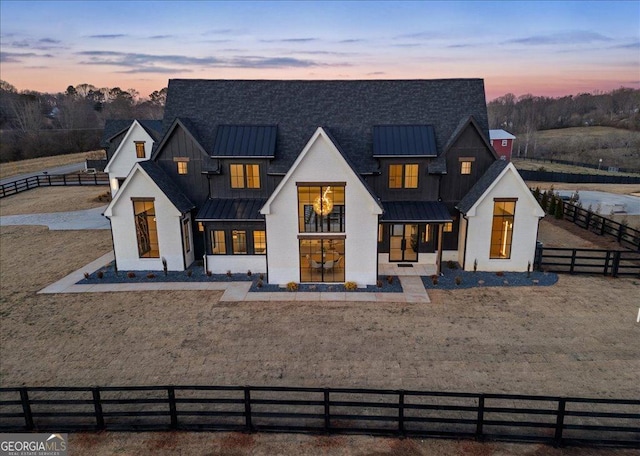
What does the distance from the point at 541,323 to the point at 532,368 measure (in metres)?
3.70

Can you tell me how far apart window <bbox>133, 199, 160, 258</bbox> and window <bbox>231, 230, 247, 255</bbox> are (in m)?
4.47

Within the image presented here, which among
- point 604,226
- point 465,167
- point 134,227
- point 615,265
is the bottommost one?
point 615,265

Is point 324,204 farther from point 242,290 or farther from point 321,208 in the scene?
point 242,290

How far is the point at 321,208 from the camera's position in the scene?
19.9 metres

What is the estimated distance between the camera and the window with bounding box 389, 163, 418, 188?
2289 cm

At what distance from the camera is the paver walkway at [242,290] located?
1911cm

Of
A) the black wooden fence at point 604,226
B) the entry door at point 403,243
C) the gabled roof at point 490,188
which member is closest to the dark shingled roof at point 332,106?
the gabled roof at point 490,188

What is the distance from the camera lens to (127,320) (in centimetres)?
1728

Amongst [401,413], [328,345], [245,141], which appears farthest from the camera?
[245,141]

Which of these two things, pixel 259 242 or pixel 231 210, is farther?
pixel 259 242

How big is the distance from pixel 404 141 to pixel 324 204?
6.53 metres

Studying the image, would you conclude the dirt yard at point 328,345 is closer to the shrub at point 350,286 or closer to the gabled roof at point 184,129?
the shrub at point 350,286

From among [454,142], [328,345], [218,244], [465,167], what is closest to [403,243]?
[465,167]

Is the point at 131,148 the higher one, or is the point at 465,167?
the point at 131,148
